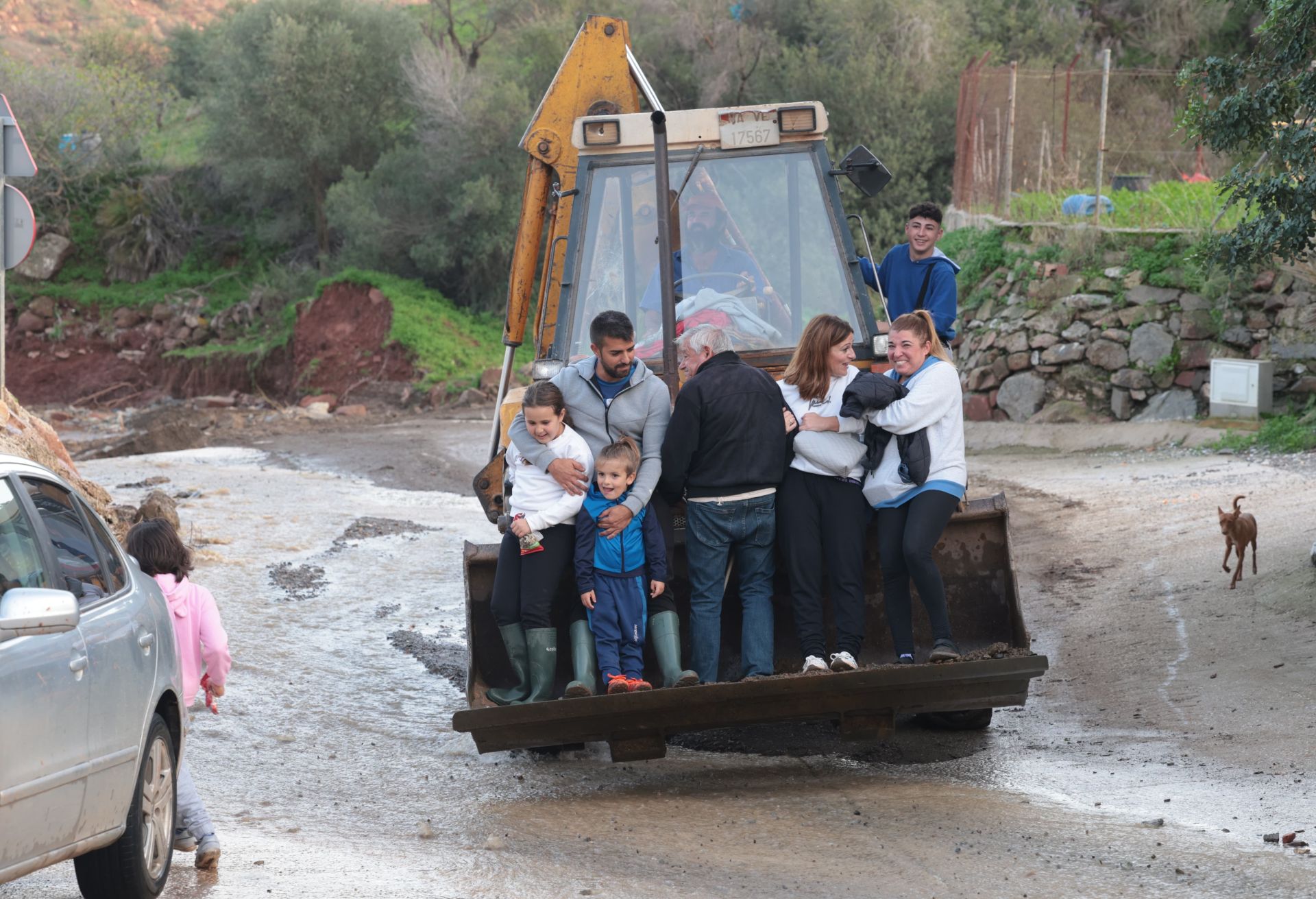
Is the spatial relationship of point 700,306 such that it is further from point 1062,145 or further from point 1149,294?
point 1062,145

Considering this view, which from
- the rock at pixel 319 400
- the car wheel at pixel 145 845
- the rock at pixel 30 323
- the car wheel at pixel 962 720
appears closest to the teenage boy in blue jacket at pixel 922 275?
the car wheel at pixel 962 720

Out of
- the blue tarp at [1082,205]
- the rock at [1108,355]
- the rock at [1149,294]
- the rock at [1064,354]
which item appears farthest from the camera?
the blue tarp at [1082,205]

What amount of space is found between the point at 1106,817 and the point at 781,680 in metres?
1.36

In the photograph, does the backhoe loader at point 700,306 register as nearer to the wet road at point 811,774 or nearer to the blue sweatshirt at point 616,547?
the blue sweatshirt at point 616,547

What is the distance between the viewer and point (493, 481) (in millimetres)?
7613

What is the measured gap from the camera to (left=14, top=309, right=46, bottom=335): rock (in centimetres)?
3528

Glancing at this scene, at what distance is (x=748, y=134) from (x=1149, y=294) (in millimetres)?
11808

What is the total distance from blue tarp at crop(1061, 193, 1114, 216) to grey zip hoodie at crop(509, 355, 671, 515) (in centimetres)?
1494

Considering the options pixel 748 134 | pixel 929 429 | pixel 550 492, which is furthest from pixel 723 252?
pixel 550 492

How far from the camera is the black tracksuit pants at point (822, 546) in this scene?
627 centimetres

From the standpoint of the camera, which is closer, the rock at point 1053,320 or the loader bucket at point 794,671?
the loader bucket at point 794,671

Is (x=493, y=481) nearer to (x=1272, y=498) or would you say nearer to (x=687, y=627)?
(x=687, y=627)

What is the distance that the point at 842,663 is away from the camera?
231 inches

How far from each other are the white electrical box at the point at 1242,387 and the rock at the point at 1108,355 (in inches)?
57.4
